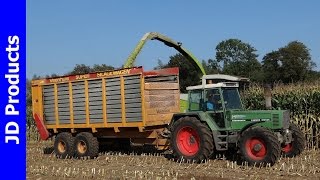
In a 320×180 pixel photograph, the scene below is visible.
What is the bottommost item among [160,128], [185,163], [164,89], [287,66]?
[185,163]

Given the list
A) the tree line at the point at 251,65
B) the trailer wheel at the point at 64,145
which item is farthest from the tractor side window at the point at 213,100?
the tree line at the point at 251,65

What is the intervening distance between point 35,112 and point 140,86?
435 centimetres

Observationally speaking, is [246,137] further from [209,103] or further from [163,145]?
[163,145]

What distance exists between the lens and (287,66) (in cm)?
5212

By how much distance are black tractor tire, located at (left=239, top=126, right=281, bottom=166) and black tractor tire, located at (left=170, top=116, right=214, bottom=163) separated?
34.8 inches

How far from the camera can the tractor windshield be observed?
11.2m

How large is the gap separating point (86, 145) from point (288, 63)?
4305cm

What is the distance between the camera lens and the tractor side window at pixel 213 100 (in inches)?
439

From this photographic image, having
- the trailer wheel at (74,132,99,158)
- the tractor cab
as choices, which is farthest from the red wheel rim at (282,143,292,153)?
the trailer wheel at (74,132,99,158)

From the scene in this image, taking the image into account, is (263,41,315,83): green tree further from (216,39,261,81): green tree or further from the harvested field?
the harvested field

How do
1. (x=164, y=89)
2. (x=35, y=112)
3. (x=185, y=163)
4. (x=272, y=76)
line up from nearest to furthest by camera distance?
(x=185, y=163) → (x=164, y=89) → (x=35, y=112) → (x=272, y=76)

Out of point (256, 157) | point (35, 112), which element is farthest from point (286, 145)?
point (35, 112)

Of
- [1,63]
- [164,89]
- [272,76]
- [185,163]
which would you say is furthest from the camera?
[272,76]

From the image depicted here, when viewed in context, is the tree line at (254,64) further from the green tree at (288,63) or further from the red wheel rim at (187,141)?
the red wheel rim at (187,141)
